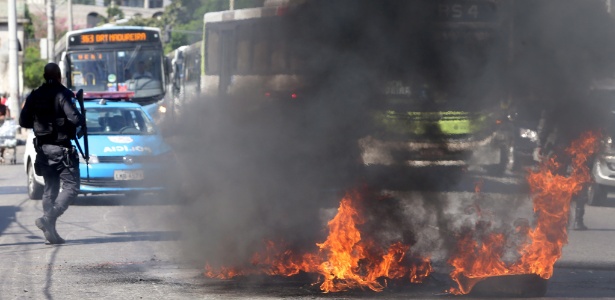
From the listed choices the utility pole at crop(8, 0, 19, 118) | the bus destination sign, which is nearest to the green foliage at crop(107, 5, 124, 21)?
the utility pole at crop(8, 0, 19, 118)

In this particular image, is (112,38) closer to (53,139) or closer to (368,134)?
(53,139)

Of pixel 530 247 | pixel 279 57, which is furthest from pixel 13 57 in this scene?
pixel 530 247

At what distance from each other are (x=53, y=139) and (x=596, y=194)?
8665 mm

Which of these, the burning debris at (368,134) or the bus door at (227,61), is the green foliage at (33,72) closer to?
the bus door at (227,61)

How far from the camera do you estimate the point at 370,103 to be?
24.5ft

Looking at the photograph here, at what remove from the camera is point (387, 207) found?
7234mm

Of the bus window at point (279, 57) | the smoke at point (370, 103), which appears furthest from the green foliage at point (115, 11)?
the smoke at point (370, 103)

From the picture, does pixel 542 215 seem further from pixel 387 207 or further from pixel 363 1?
pixel 363 1

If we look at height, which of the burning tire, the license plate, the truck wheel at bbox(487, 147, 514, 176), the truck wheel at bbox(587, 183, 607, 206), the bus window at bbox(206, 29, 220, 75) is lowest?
the truck wheel at bbox(587, 183, 607, 206)

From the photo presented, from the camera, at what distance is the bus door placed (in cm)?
983

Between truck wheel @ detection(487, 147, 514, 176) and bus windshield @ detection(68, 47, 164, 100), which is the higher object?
truck wheel @ detection(487, 147, 514, 176)

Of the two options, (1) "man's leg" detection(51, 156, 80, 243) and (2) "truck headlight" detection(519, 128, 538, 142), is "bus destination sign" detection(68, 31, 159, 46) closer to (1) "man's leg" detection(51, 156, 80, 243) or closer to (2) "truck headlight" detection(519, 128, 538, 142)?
(1) "man's leg" detection(51, 156, 80, 243)

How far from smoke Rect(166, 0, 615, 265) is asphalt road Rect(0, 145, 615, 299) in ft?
1.40

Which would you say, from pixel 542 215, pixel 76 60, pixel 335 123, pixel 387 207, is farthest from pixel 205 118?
pixel 76 60
